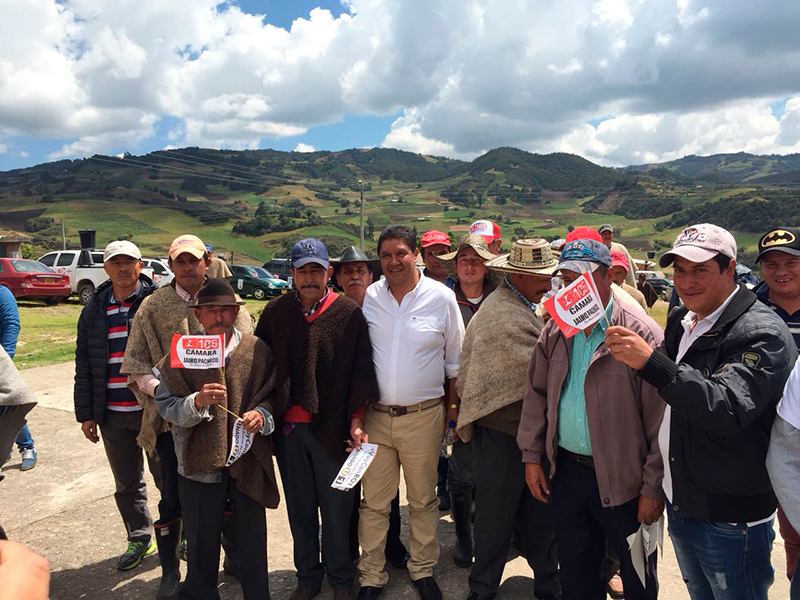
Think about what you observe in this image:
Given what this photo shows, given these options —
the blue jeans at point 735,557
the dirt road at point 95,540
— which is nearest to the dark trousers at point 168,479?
the dirt road at point 95,540

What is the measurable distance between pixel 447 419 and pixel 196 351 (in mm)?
1611

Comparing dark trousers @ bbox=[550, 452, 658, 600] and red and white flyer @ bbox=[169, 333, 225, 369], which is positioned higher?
red and white flyer @ bbox=[169, 333, 225, 369]

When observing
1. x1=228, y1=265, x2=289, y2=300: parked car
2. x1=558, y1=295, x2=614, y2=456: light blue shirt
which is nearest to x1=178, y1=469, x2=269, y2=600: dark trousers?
x1=558, y1=295, x2=614, y2=456: light blue shirt

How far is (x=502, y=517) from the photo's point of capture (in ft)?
9.83

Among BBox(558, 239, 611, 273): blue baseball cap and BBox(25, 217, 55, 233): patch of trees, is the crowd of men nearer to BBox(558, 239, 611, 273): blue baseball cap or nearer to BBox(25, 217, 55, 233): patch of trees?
BBox(558, 239, 611, 273): blue baseball cap

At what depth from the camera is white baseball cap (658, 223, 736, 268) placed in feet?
6.70

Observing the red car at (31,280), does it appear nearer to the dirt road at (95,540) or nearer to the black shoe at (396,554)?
the dirt road at (95,540)

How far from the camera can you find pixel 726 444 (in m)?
1.95

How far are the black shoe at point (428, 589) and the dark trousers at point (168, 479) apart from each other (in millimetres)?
1542

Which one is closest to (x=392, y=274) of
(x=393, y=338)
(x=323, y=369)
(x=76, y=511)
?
(x=393, y=338)

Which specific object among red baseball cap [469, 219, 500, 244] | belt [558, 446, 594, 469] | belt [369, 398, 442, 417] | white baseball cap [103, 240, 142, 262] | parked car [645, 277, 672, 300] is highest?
red baseball cap [469, 219, 500, 244]

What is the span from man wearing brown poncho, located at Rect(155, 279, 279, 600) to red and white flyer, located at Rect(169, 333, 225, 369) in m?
0.13

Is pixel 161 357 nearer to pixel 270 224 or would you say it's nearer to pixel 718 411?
pixel 718 411

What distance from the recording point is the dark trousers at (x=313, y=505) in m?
3.09
